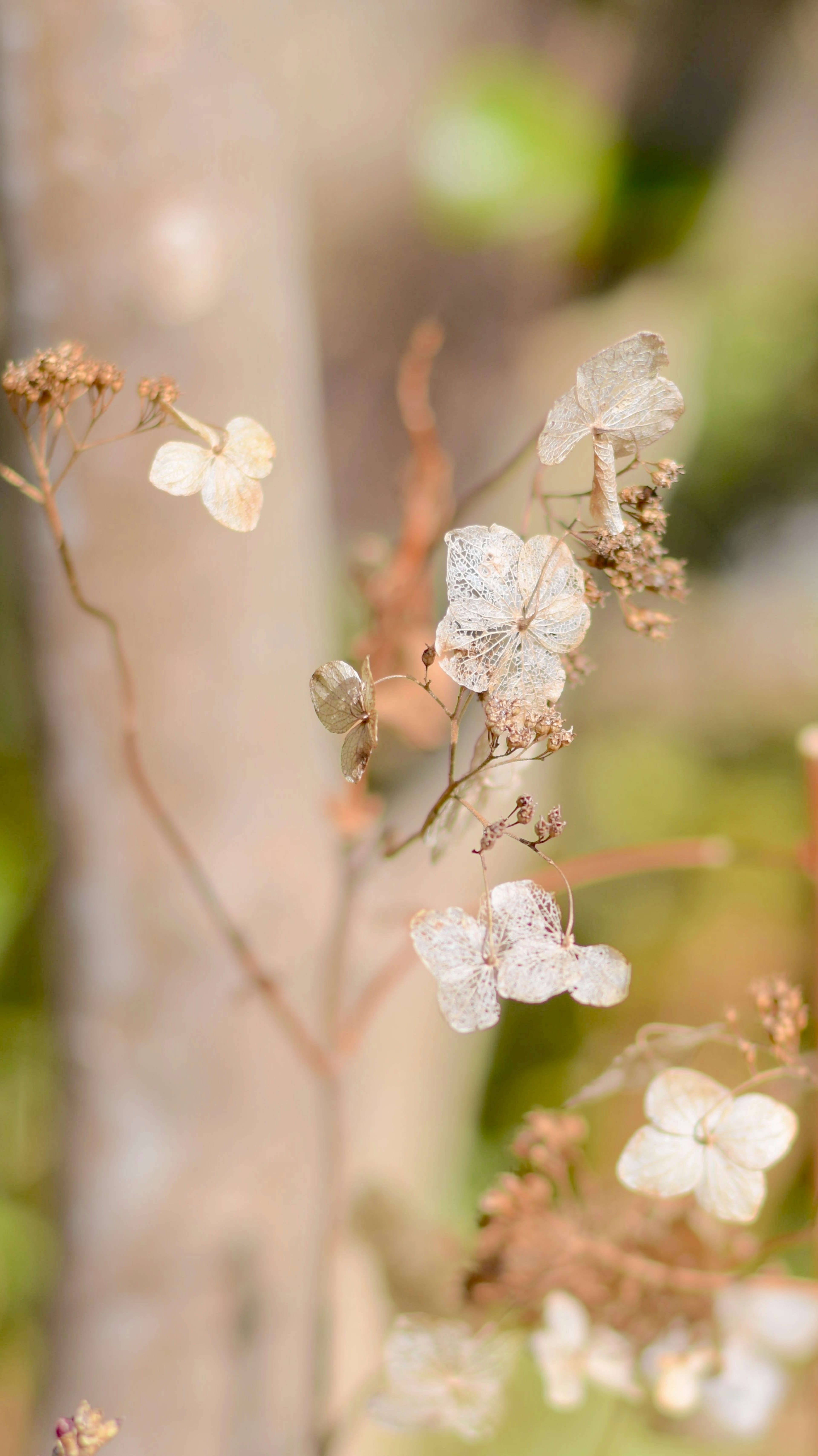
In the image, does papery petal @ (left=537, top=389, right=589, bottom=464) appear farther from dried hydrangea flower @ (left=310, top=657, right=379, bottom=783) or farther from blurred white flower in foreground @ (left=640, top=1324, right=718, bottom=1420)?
blurred white flower in foreground @ (left=640, top=1324, right=718, bottom=1420)

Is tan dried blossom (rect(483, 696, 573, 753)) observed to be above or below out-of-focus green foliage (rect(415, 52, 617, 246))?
below

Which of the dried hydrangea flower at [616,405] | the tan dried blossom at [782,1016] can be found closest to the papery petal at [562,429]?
the dried hydrangea flower at [616,405]

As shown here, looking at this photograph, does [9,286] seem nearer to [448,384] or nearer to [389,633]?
[389,633]

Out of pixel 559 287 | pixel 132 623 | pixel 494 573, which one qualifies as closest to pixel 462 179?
pixel 559 287

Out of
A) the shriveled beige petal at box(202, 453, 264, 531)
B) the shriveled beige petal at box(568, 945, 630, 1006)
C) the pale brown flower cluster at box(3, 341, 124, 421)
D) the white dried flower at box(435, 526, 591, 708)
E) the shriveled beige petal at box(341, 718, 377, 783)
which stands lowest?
the shriveled beige petal at box(568, 945, 630, 1006)

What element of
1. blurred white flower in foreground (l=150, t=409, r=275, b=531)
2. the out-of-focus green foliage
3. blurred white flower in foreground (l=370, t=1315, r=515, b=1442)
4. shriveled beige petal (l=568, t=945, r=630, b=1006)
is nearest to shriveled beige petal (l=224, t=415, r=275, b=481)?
blurred white flower in foreground (l=150, t=409, r=275, b=531)

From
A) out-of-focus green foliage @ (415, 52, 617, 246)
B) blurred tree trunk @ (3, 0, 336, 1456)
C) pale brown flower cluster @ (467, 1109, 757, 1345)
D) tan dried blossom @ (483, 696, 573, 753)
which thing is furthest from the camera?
out-of-focus green foliage @ (415, 52, 617, 246)

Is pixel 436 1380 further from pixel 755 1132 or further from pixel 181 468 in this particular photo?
pixel 181 468
